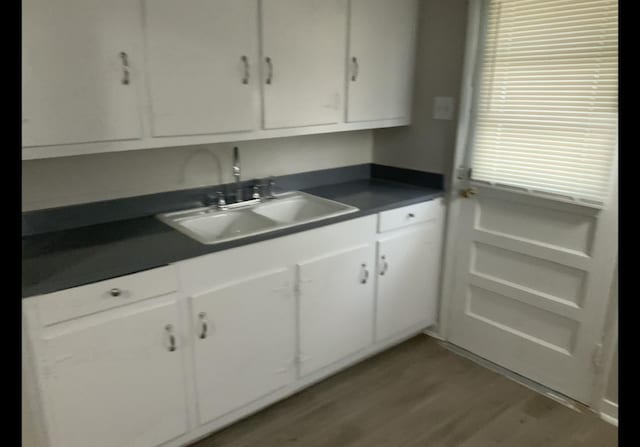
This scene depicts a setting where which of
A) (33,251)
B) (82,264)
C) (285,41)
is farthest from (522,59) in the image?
(33,251)

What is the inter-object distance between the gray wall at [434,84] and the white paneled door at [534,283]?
0.33 metres

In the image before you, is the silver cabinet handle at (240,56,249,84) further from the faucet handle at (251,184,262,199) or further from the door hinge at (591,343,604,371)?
the door hinge at (591,343,604,371)

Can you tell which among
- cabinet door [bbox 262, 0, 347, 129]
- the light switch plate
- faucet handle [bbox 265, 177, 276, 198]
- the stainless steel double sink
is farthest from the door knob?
faucet handle [bbox 265, 177, 276, 198]

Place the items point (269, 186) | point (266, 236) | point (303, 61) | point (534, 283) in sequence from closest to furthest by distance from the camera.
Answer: point (266, 236) → point (303, 61) → point (534, 283) → point (269, 186)

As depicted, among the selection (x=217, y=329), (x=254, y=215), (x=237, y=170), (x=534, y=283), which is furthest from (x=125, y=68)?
(x=534, y=283)

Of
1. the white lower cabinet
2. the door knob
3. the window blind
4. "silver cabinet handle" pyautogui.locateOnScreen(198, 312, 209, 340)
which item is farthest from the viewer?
the door knob

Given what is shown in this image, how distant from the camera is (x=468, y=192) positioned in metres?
2.70

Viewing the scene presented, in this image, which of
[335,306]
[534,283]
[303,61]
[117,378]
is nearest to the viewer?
[117,378]

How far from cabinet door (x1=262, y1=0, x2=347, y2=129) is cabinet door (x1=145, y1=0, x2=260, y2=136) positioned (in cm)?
8

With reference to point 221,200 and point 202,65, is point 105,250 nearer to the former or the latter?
point 221,200

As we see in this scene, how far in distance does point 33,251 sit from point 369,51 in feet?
6.09

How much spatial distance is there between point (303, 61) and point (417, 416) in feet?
5.95

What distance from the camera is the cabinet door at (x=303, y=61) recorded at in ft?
7.22

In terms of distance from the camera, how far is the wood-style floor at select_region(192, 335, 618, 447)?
2.21 m
